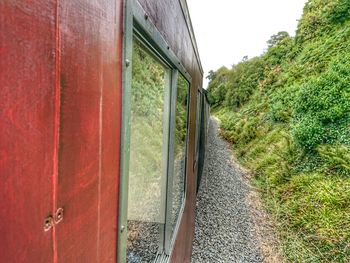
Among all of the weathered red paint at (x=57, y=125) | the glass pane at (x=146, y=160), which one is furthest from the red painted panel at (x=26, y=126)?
the glass pane at (x=146, y=160)

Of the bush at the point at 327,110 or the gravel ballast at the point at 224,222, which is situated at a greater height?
the bush at the point at 327,110

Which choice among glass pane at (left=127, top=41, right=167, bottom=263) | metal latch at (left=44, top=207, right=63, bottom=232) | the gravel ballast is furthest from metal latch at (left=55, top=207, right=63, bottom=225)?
the gravel ballast

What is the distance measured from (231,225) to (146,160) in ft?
15.3

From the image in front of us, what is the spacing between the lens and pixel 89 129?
529 millimetres

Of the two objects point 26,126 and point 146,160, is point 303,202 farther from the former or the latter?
point 26,126

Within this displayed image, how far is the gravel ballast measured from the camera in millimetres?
4648

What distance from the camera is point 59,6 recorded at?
412 millimetres

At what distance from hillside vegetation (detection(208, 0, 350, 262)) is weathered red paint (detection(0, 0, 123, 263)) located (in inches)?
200

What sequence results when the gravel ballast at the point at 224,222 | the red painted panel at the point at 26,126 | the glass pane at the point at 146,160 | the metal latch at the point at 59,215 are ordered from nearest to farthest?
the red painted panel at the point at 26,126 < the metal latch at the point at 59,215 < the glass pane at the point at 146,160 < the gravel ballast at the point at 224,222

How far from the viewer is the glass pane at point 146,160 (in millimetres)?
1240

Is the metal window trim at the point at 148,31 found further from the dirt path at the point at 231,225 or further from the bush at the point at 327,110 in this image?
the bush at the point at 327,110

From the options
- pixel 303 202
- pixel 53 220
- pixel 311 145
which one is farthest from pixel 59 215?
pixel 311 145

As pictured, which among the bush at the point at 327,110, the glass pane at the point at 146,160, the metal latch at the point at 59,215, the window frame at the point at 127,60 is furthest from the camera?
the bush at the point at 327,110

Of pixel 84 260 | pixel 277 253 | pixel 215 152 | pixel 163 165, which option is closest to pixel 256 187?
pixel 277 253
